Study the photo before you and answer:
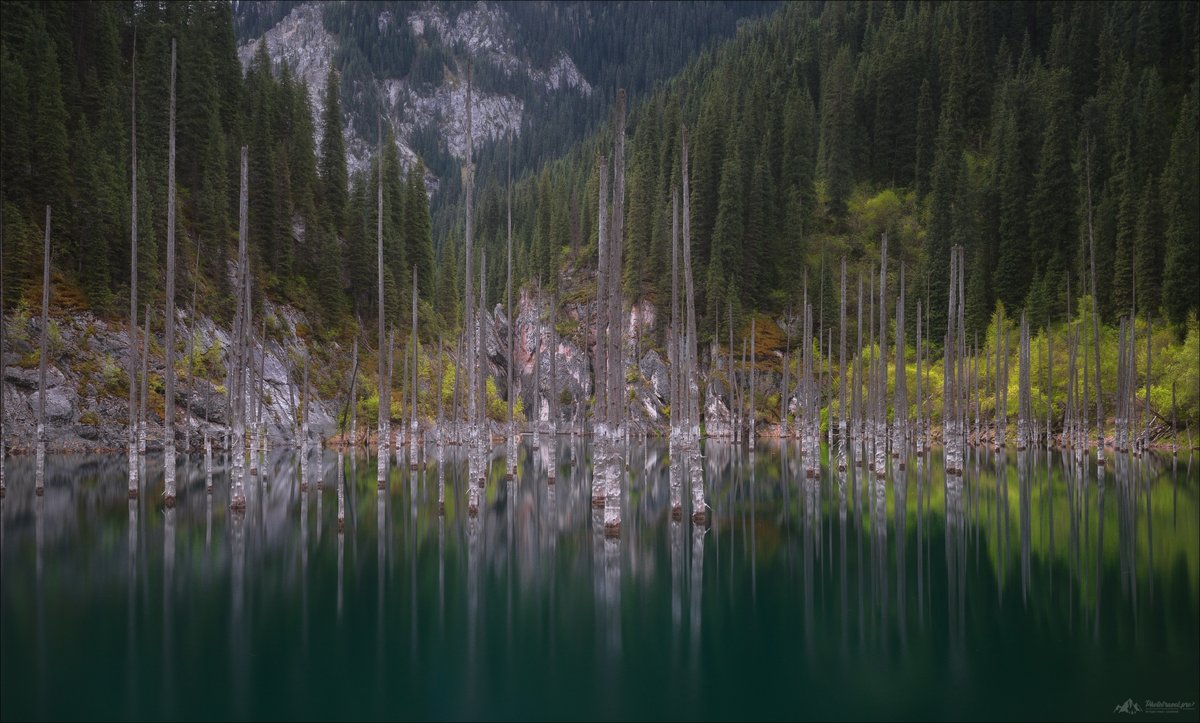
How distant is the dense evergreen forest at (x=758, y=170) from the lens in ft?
237

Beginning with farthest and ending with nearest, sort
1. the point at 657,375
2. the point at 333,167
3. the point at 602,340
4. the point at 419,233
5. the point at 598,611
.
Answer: the point at 419,233, the point at 333,167, the point at 657,375, the point at 602,340, the point at 598,611

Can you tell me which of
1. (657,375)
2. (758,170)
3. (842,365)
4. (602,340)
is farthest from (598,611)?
(758,170)

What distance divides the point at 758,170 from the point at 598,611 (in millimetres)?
109305

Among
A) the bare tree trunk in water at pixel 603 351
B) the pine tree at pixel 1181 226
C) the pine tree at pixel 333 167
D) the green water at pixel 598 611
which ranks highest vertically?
the pine tree at pixel 333 167

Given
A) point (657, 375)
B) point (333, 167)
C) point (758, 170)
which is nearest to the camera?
point (657, 375)

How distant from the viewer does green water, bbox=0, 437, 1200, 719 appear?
39.8 ft

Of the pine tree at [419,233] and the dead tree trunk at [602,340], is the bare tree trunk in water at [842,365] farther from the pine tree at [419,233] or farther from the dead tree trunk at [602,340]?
the pine tree at [419,233]

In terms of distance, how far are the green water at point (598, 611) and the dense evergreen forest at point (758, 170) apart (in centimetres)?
4209

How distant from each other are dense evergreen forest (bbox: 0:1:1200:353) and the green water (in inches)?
1657

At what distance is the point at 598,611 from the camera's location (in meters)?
17.7

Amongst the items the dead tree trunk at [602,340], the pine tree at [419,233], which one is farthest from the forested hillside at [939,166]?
the dead tree trunk at [602,340]

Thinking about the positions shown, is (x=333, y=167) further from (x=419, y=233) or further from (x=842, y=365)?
(x=842, y=365)

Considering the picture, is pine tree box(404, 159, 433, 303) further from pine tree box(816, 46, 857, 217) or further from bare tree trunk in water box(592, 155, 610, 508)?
bare tree trunk in water box(592, 155, 610, 508)

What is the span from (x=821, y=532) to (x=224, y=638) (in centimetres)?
1886
